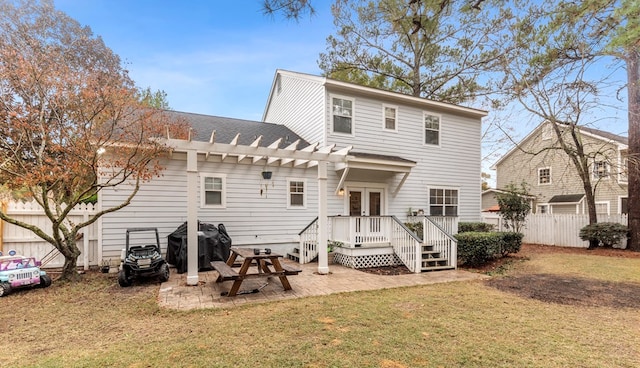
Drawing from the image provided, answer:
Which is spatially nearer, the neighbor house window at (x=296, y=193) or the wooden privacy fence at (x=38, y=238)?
the wooden privacy fence at (x=38, y=238)

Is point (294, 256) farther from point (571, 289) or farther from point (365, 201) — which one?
point (571, 289)

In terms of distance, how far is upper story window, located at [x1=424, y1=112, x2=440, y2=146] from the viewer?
12.5m

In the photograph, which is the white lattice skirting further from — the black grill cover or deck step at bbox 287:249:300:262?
the black grill cover

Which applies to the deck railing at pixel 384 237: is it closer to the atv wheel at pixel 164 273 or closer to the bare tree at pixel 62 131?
the atv wheel at pixel 164 273

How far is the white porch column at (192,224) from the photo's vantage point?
6328 millimetres

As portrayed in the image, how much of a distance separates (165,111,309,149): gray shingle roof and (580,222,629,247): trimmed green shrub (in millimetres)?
11651

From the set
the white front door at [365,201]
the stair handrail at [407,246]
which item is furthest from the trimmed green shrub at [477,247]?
the white front door at [365,201]

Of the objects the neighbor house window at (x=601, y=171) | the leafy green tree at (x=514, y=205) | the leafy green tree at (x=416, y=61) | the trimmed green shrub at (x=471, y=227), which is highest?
the leafy green tree at (x=416, y=61)

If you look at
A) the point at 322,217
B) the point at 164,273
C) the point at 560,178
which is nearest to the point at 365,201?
the point at 322,217

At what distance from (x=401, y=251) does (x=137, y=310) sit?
6363 mm

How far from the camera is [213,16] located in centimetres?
638

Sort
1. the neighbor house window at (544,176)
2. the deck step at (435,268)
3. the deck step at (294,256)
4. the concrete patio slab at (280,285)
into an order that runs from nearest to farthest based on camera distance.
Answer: the concrete patio slab at (280,285)
the deck step at (435,268)
the deck step at (294,256)
the neighbor house window at (544,176)

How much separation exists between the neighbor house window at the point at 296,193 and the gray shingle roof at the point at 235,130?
135 cm

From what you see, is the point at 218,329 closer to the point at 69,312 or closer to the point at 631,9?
the point at 69,312
